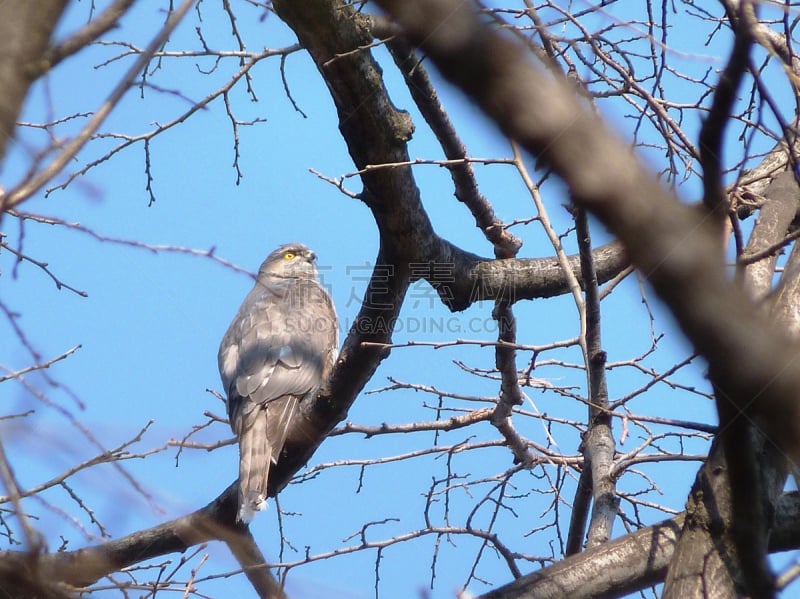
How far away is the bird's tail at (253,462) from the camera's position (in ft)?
14.5

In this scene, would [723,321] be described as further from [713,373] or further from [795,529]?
[795,529]

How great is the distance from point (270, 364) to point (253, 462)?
1.06 metres

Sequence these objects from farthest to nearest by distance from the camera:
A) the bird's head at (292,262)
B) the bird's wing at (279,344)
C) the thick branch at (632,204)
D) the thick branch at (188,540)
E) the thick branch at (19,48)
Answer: the bird's head at (292,262), the bird's wing at (279,344), the thick branch at (188,540), the thick branch at (19,48), the thick branch at (632,204)

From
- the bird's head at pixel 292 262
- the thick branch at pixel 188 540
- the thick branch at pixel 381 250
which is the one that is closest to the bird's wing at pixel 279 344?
the bird's head at pixel 292 262

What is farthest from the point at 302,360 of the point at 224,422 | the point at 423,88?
the point at 423,88

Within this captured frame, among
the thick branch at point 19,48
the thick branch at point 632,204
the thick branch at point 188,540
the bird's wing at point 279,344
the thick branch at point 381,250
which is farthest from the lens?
the bird's wing at point 279,344

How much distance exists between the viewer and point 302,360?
5781 mm

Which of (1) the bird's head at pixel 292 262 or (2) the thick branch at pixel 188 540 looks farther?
(1) the bird's head at pixel 292 262

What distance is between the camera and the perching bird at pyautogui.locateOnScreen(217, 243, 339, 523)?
4785mm

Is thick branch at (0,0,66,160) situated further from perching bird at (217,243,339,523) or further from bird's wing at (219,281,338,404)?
bird's wing at (219,281,338,404)

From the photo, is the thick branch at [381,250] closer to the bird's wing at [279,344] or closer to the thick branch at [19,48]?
the bird's wing at [279,344]

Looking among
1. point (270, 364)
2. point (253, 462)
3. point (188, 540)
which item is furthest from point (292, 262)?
point (188, 540)

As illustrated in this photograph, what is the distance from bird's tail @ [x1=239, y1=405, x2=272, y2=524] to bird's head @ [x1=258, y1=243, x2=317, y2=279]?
7.47ft

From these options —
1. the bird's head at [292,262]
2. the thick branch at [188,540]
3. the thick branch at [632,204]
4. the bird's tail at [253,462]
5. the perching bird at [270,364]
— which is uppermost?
the bird's head at [292,262]
